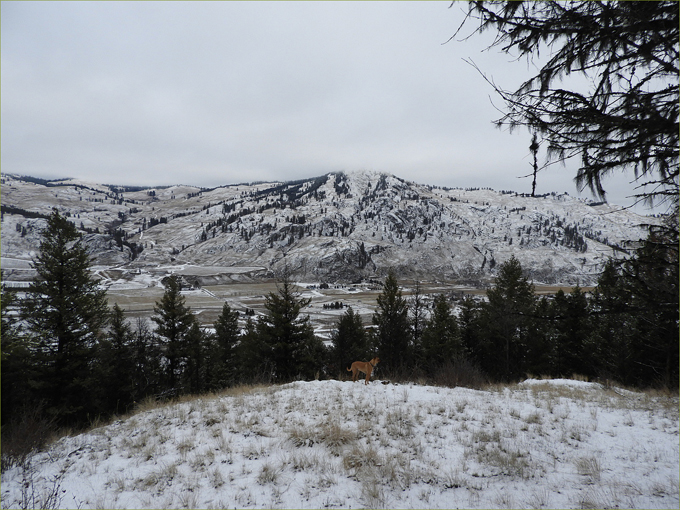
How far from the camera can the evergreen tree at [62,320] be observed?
14.7 m

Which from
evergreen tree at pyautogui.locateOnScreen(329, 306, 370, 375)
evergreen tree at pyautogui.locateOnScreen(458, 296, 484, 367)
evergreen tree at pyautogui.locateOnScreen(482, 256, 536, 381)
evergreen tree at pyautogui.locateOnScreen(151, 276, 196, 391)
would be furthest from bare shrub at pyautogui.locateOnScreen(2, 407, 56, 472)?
evergreen tree at pyautogui.locateOnScreen(458, 296, 484, 367)

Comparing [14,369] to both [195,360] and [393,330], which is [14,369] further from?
[393,330]

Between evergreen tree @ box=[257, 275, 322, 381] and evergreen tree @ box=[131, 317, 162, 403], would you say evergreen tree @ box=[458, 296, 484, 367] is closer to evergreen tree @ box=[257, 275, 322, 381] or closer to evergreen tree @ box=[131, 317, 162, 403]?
evergreen tree @ box=[257, 275, 322, 381]

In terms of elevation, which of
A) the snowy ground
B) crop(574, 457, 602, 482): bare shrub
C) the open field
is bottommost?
the open field

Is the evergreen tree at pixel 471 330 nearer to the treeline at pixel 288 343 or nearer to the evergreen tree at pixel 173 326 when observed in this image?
the treeline at pixel 288 343

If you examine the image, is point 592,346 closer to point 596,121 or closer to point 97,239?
point 596,121

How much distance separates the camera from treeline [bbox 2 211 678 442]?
13383mm

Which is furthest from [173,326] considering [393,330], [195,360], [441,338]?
[441,338]

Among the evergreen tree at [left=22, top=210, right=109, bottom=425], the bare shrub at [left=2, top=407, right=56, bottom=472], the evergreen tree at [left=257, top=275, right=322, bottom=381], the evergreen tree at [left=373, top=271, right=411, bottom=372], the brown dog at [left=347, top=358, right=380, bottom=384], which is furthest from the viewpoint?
the evergreen tree at [left=373, top=271, right=411, bottom=372]

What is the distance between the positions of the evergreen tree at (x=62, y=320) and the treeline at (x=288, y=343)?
57 mm

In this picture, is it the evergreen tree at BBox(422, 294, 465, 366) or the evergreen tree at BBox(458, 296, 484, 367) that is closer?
the evergreen tree at BBox(422, 294, 465, 366)

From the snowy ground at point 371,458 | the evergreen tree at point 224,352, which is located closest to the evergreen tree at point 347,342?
the evergreen tree at point 224,352

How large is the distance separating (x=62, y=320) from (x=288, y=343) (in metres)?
12.6

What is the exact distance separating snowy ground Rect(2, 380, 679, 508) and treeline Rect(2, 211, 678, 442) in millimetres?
2097
